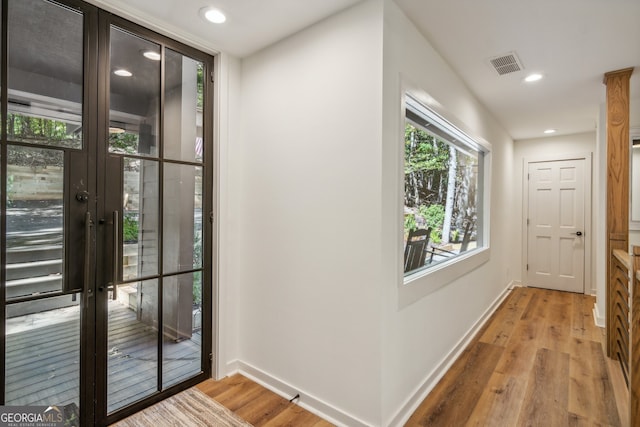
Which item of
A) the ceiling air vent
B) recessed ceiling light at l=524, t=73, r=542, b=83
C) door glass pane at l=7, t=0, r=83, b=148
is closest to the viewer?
door glass pane at l=7, t=0, r=83, b=148

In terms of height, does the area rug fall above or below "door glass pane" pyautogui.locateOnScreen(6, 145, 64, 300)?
below

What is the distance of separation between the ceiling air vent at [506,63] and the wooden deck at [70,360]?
10.8 feet

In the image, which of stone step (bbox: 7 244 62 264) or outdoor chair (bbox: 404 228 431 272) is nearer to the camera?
stone step (bbox: 7 244 62 264)

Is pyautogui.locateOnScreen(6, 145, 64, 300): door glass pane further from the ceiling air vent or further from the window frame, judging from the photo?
the ceiling air vent

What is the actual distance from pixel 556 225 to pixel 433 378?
4161 millimetres

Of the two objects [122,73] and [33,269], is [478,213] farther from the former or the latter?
[33,269]

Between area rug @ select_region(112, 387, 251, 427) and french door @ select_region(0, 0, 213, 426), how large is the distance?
8 cm

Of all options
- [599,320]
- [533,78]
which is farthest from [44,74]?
[599,320]

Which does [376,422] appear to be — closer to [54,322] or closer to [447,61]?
[54,322]

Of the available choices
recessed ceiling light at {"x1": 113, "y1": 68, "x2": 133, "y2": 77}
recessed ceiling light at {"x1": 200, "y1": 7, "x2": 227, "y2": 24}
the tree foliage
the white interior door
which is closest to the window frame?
the tree foliage

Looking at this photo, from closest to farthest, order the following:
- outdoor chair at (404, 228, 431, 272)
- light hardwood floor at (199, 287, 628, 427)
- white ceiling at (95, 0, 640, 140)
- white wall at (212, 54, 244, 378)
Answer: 1. white ceiling at (95, 0, 640, 140)
2. light hardwood floor at (199, 287, 628, 427)
3. outdoor chair at (404, 228, 431, 272)
4. white wall at (212, 54, 244, 378)

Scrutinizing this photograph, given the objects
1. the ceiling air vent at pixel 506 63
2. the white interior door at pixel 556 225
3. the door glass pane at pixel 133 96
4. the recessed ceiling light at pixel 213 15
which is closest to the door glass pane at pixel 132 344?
the door glass pane at pixel 133 96

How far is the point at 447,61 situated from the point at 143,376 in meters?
3.23

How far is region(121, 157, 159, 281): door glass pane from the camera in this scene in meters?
1.96
